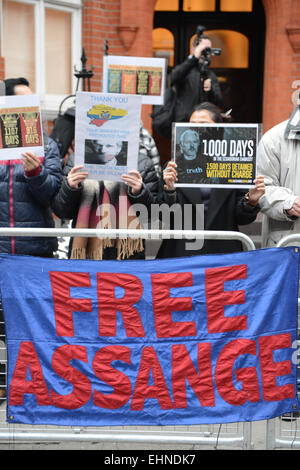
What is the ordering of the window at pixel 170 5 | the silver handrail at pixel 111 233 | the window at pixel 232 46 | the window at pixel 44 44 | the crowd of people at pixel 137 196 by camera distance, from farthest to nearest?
the window at pixel 232 46, the window at pixel 170 5, the window at pixel 44 44, the crowd of people at pixel 137 196, the silver handrail at pixel 111 233

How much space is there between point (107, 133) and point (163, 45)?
7502 millimetres

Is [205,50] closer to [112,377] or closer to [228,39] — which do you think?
[112,377]

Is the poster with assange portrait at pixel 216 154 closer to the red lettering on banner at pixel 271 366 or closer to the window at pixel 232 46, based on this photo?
the red lettering on banner at pixel 271 366

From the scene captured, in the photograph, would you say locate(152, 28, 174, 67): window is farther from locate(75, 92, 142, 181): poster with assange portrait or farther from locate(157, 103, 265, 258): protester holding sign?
locate(75, 92, 142, 181): poster with assange portrait

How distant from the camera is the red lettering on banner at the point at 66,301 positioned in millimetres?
4074

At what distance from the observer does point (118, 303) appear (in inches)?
161

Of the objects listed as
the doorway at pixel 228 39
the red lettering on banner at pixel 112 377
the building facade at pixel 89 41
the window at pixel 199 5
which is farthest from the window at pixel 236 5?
the red lettering on banner at pixel 112 377

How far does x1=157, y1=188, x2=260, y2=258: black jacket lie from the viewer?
4715mm

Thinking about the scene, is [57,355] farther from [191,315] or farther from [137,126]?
[137,126]

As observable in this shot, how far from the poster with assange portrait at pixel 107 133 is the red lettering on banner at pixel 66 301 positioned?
723 mm


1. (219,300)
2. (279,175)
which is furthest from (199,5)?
(219,300)

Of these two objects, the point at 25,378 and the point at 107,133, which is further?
the point at 107,133
